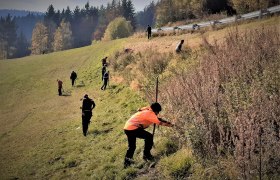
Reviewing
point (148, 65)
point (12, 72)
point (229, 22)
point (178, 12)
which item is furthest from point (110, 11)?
point (148, 65)

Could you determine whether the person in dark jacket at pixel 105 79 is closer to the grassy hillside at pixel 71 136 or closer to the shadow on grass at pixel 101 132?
the grassy hillside at pixel 71 136

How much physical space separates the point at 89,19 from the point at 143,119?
523ft

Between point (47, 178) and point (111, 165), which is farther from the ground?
point (111, 165)

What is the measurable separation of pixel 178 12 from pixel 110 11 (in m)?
63.9

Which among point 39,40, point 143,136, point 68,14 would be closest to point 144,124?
point 143,136

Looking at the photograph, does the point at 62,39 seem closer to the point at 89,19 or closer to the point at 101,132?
the point at 89,19

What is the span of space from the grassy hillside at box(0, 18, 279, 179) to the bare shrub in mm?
971

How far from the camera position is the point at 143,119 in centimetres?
966

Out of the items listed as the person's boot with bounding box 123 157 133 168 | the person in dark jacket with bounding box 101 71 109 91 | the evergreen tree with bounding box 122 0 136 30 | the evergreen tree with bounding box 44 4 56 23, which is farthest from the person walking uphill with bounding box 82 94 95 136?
the evergreen tree with bounding box 44 4 56 23

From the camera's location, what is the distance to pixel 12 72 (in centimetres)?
4744

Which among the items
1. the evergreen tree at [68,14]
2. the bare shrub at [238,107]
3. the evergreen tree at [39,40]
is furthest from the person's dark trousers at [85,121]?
the evergreen tree at [68,14]

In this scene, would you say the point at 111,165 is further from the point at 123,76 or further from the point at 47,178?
the point at 123,76

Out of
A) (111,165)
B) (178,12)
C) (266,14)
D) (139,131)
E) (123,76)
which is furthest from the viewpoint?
(178,12)

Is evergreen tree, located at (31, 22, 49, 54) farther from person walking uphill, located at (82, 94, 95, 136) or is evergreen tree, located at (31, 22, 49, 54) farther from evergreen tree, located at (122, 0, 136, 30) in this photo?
person walking uphill, located at (82, 94, 95, 136)
